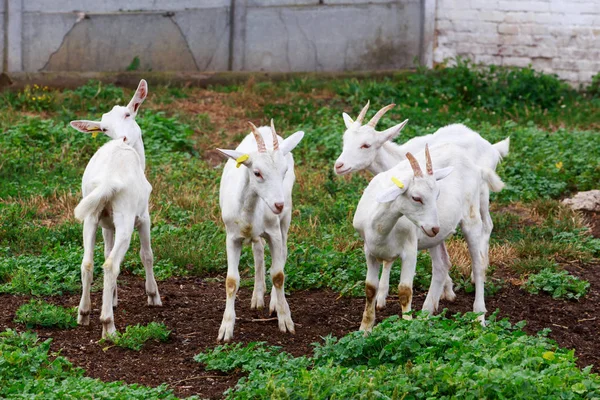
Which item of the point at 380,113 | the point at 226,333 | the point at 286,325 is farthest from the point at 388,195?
the point at 380,113

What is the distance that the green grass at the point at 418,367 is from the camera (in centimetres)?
484

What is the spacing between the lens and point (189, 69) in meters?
14.3

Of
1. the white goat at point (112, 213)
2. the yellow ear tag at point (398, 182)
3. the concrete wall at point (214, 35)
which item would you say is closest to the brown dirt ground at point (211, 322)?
the white goat at point (112, 213)

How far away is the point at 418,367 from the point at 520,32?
34.1 ft

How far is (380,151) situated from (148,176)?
3399 mm

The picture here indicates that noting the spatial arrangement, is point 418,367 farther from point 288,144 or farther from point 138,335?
point 138,335

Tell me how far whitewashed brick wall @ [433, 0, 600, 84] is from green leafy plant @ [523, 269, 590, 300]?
7.16 metres

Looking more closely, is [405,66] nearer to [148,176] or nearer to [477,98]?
[477,98]

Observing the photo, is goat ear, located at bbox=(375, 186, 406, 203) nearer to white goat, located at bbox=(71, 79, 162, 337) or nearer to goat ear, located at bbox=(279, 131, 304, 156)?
goat ear, located at bbox=(279, 131, 304, 156)

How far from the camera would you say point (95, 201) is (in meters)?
6.39

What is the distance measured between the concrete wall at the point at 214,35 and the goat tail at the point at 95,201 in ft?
25.3

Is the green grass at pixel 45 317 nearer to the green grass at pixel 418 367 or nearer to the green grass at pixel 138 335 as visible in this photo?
the green grass at pixel 138 335

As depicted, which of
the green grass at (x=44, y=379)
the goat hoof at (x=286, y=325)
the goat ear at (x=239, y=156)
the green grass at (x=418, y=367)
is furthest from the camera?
the goat hoof at (x=286, y=325)

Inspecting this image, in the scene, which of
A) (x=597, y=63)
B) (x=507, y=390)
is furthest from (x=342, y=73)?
(x=507, y=390)
